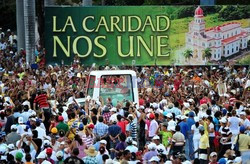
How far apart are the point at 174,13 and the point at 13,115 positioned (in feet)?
65.1

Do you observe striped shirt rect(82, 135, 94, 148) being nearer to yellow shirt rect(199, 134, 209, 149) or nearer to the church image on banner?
yellow shirt rect(199, 134, 209, 149)

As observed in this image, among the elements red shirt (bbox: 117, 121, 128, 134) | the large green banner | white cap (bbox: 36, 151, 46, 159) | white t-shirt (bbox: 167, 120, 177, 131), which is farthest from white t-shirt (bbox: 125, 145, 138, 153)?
the large green banner

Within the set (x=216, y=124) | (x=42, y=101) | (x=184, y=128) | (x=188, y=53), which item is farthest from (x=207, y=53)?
(x=184, y=128)

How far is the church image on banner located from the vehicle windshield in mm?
15870

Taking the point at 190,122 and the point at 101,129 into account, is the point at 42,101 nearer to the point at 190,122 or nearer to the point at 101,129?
the point at 101,129

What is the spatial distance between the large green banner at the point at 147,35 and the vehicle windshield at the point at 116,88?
15.4 m

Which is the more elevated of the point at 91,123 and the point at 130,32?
the point at 130,32

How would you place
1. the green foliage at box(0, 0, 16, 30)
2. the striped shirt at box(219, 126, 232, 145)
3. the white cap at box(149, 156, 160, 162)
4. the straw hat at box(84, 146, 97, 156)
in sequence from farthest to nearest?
1. the green foliage at box(0, 0, 16, 30)
2. the striped shirt at box(219, 126, 232, 145)
3. the straw hat at box(84, 146, 97, 156)
4. the white cap at box(149, 156, 160, 162)

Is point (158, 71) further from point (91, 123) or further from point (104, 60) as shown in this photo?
point (91, 123)

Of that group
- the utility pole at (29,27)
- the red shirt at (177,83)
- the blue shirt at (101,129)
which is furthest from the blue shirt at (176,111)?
the utility pole at (29,27)

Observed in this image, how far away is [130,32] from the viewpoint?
147ft

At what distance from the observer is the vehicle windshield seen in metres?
28.7

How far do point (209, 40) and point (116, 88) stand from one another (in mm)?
16352

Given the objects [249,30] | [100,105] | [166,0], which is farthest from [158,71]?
[166,0]
